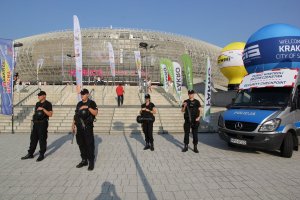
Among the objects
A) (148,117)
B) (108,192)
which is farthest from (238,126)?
(108,192)

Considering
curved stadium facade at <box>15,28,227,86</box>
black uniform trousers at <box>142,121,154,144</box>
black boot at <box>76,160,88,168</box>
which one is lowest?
black boot at <box>76,160,88,168</box>

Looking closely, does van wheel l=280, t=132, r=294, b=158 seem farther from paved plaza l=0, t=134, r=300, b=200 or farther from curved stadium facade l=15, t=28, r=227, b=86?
curved stadium facade l=15, t=28, r=227, b=86

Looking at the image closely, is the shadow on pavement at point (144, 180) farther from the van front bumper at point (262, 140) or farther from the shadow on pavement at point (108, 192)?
the van front bumper at point (262, 140)

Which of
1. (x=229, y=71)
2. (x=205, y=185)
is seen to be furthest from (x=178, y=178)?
(x=229, y=71)

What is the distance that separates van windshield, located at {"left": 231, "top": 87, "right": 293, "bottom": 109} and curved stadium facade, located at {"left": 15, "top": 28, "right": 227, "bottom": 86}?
43.7 m

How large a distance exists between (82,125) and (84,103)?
1.59 feet

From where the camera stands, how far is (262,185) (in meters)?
5.11

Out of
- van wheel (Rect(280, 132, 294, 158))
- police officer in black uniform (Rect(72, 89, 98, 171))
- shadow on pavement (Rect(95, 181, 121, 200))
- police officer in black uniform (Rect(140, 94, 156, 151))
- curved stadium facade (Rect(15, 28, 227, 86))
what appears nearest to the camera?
shadow on pavement (Rect(95, 181, 121, 200))

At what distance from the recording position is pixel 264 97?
827 centimetres

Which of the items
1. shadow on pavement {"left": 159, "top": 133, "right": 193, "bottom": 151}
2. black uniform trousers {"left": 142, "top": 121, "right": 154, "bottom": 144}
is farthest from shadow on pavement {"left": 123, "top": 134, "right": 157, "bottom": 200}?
shadow on pavement {"left": 159, "top": 133, "right": 193, "bottom": 151}

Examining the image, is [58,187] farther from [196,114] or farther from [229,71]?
[229,71]

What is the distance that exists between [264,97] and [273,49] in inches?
185

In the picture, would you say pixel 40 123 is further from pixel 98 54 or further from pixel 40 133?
pixel 98 54

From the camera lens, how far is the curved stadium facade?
5403 centimetres
